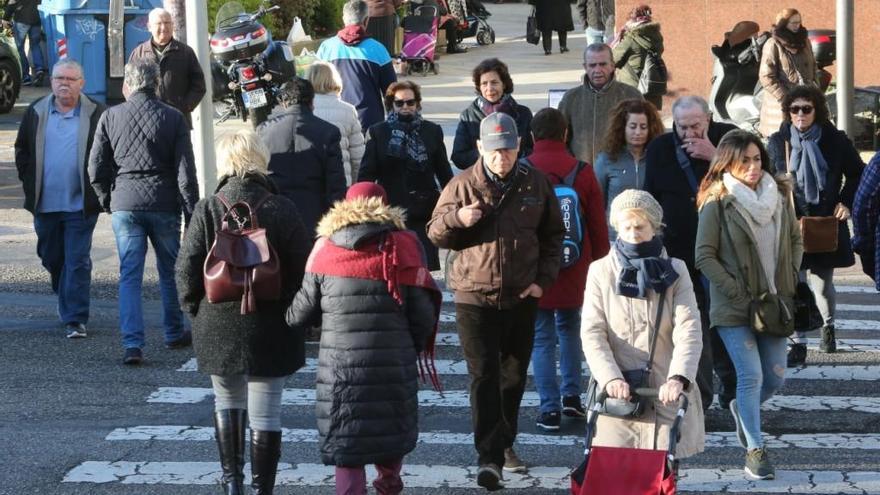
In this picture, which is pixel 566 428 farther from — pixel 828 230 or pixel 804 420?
pixel 828 230

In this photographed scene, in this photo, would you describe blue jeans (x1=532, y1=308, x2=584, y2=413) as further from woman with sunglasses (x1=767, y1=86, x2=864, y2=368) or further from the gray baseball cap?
woman with sunglasses (x1=767, y1=86, x2=864, y2=368)

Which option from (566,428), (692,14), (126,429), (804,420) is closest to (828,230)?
(804,420)

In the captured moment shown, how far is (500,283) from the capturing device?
7.57 m

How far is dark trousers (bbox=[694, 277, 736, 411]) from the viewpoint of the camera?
860 cm

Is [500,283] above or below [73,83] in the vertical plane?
below

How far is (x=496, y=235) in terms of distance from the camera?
298 inches

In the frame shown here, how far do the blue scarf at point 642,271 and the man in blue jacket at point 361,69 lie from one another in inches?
256

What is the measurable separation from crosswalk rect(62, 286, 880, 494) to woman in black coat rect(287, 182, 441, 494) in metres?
1.07

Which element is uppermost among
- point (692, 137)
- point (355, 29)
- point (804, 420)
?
point (355, 29)

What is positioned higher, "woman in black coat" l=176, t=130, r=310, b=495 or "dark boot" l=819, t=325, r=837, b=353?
"woman in black coat" l=176, t=130, r=310, b=495

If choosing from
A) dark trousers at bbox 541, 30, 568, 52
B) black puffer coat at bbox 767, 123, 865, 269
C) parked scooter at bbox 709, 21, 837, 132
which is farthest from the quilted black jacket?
dark trousers at bbox 541, 30, 568, 52

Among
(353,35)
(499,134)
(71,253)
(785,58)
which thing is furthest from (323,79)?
(785,58)

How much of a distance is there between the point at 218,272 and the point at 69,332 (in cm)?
421

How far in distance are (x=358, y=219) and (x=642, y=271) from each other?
1189 millimetres
